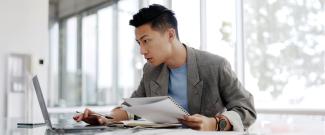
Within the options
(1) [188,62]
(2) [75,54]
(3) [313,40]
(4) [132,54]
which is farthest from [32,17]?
(3) [313,40]

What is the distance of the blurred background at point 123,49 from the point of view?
313 cm

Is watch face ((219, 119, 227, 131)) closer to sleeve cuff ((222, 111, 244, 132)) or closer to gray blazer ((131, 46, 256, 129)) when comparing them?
sleeve cuff ((222, 111, 244, 132))

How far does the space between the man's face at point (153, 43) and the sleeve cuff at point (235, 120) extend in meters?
0.42

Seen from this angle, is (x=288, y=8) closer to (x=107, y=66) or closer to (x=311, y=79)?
(x=311, y=79)

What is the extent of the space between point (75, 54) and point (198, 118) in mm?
2872

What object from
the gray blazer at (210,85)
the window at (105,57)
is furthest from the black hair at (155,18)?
the window at (105,57)

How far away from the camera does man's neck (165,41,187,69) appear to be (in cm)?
163

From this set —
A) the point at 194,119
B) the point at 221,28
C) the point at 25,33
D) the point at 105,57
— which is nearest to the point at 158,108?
the point at 194,119

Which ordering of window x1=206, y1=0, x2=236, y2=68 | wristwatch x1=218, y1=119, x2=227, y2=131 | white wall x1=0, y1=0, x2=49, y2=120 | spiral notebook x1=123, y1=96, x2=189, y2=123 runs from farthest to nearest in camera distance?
1. window x1=206, y1=0, x2=236, y2=68
2. white wall x1=0, y1=0, x2=49, y2=120
3. wristwatch x1=218, y1=119, x2=227, y2=131
4. spiral notebook x1=123, y1=96, x2=189, y2=123

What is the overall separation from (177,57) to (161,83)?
134mm

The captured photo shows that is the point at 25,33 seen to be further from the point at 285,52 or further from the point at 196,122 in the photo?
the point at 196,122

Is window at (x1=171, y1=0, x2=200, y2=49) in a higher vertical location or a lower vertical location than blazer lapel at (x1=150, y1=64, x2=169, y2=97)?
higher

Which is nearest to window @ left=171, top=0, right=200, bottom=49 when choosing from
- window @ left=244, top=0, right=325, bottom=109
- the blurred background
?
the blurred background

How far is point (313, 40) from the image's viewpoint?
3143 millimetres
